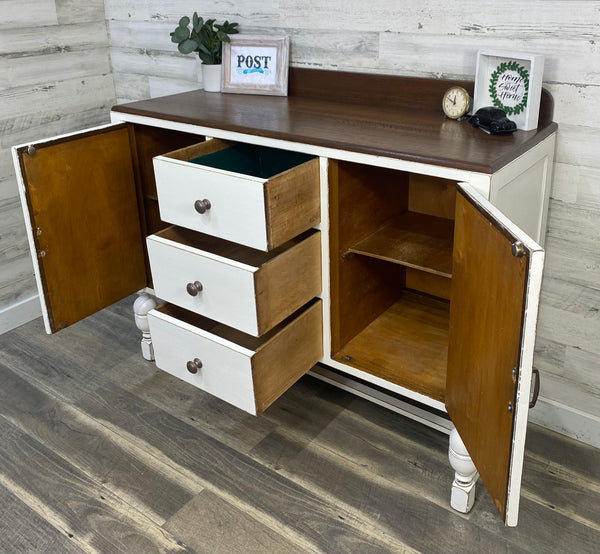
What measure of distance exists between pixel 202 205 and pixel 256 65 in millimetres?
596

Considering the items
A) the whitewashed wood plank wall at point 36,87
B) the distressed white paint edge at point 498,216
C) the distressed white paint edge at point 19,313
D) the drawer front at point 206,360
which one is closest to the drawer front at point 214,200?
the drawer front at point 206,360

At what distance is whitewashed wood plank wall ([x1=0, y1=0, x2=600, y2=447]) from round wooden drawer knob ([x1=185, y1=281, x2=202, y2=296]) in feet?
2.25

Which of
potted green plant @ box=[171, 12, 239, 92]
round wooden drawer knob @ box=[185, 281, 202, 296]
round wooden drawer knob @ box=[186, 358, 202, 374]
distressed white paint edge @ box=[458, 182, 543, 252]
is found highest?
potted green plant @ box=[171, 12, 239, 92]

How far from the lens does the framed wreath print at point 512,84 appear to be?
1.27 metres

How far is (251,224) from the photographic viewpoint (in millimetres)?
1261

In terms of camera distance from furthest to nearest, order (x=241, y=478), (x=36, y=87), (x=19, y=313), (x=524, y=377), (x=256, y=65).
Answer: (x=19, y=313) → (x=36, y=87) → (x=256, y=65) → (x=241, y=478) → (x=524, y=377)

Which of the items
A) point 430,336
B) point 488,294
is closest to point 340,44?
point 430,336

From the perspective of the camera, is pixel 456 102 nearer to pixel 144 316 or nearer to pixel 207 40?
pixel 207 40

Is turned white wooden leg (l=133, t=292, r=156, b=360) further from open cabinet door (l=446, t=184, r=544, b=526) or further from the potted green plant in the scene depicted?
open cabinet door (l=446, t=184, r=544, b=526)

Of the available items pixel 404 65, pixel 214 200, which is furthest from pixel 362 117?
pixel 214 200

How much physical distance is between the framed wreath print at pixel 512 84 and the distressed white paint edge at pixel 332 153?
286 millimetres

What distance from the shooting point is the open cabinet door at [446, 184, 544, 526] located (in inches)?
34.6

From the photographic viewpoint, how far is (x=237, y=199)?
126 centimetres

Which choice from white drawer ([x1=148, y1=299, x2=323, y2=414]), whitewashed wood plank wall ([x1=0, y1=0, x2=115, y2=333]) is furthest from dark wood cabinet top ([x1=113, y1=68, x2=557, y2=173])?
whitewashed wood plank wall ([x1=0, y1=0, x2=115, y2=333])
